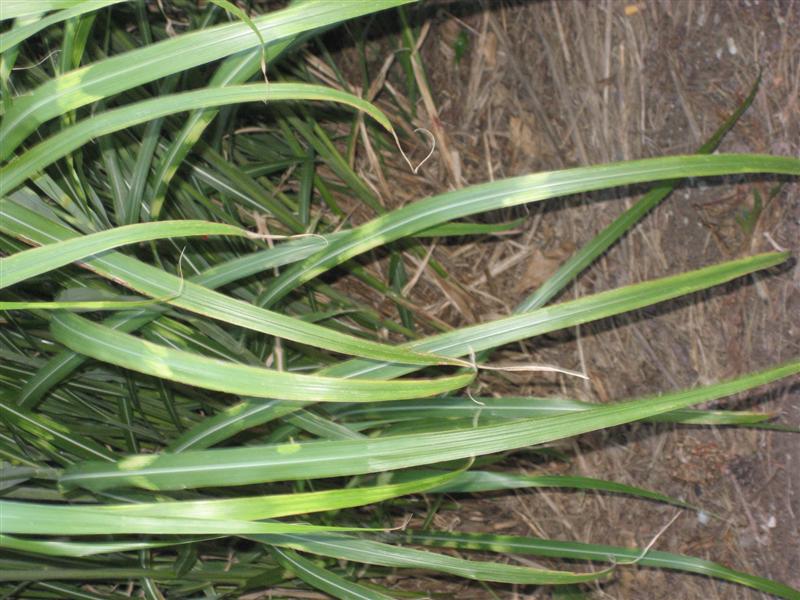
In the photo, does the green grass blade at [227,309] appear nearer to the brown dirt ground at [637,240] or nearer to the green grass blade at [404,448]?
the green grass blade at [404,448]

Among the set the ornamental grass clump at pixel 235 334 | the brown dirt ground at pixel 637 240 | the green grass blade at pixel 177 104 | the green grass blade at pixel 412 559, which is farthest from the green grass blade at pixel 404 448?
the brown dirt ground at pixel 637 240

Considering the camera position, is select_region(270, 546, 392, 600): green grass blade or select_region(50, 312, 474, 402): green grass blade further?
select_region(270, 546, 392, 600): green grass blade

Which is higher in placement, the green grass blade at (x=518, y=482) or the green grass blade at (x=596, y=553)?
the green grass blade at (x=518, y=482)

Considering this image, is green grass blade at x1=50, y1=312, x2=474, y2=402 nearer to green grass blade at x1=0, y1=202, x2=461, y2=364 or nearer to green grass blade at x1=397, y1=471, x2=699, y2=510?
green grass blade at x1=0, y1=202, x2=461, y2=364

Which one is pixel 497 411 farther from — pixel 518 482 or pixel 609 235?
pixel 609 235

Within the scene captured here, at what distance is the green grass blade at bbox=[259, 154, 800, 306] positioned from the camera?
67 cm

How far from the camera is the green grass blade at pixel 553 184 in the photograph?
2.20ft

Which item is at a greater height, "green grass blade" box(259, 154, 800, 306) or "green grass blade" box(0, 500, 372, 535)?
"green grass blade" box(259, 154, 800, 306)

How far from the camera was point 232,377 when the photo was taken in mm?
565

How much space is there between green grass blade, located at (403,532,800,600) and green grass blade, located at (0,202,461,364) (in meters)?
0.41

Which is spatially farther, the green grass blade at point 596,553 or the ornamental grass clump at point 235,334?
the green grass blade at point 596,553

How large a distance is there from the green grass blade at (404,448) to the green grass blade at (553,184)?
186mm

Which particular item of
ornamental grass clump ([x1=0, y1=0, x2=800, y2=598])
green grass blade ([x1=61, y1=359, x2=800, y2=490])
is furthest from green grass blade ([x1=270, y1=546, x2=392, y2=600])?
green grass blade ([x1=61, y1=359, x2=800, y2=490])

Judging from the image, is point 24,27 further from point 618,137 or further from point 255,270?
point 618,137
